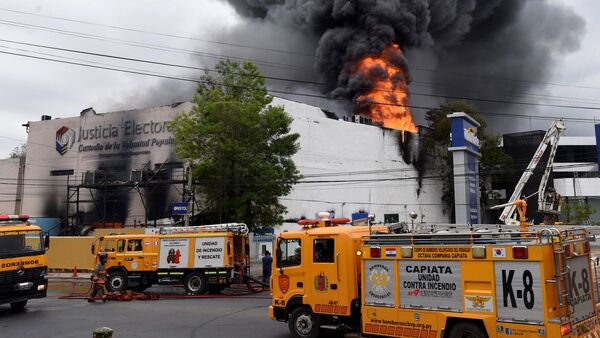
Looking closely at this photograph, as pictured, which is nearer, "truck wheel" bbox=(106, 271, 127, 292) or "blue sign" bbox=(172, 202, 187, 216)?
"truck wheel" bbox=(106, 271, 127, 292)

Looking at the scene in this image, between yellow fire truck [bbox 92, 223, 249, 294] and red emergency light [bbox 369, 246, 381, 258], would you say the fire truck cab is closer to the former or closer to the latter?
red emergency light [bbox 369, 246, 381, 258]

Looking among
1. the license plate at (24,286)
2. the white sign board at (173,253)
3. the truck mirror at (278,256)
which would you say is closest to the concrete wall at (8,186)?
the white sign board at (173,253)

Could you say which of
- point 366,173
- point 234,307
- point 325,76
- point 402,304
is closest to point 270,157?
point 234,307

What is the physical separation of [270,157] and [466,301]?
2022 cm

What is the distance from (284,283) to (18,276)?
844cm

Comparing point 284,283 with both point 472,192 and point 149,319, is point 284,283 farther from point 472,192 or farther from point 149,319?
point 472,192

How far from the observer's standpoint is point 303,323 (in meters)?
9.59

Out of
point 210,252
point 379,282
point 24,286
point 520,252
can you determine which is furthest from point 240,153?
point 520,252

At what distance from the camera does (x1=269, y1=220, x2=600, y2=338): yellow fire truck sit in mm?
6973

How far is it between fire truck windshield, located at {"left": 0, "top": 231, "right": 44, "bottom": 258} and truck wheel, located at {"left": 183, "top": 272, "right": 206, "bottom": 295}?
5.62 m

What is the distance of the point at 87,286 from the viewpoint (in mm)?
22844

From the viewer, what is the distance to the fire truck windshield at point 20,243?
13.7 meters

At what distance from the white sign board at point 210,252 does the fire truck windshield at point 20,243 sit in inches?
221

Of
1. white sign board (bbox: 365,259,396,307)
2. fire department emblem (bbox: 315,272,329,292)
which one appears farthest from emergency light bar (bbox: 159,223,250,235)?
white sign board (bbox: 365,259,396,307)
